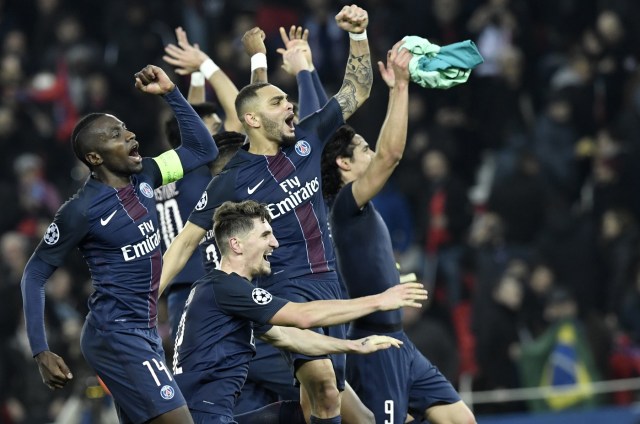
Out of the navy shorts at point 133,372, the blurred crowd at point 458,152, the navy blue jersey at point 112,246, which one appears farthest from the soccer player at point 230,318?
the blurred crowd at point 458,152

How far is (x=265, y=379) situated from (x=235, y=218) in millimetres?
1455

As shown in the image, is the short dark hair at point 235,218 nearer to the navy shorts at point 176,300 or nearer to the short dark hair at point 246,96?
the short dark hair at point 246,96

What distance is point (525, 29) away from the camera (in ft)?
51.9

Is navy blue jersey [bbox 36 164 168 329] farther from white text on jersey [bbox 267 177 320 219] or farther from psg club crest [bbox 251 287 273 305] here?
white text on jersey [bbox 267 177 320 219]

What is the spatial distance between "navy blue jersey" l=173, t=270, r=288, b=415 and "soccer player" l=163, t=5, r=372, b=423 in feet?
1.97

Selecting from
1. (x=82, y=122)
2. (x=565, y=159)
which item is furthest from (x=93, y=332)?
(x=565, y=159)

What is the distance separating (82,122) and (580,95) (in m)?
8.19

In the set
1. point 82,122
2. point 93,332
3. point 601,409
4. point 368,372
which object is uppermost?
point 82,122

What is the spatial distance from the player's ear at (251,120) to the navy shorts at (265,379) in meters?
1.32

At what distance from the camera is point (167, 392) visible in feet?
24.9

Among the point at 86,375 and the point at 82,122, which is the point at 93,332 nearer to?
the point at 82,122

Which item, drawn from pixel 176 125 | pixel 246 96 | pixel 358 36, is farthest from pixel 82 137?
pixel 358 36

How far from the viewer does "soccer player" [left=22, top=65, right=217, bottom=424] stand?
765 centimetres

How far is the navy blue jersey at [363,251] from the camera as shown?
28.9 feet
